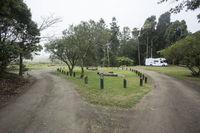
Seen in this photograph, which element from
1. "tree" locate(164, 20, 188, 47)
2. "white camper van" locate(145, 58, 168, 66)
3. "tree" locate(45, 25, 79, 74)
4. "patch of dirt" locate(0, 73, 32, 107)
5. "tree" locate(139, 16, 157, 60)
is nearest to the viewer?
"patch of dirt" locate(0, 73, 32, 107)

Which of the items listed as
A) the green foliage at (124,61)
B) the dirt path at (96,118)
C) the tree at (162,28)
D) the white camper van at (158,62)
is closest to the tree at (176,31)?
the tree at (162,28)

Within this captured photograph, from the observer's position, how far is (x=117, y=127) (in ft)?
16.8

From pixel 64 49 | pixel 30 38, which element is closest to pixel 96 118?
pixel 30 38

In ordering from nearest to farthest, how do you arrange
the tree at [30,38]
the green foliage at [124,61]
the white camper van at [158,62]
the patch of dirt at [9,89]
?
the patch of dirt at [9,89], the tree at [30,38], the white camper van at [158,62], the green foliage at [124,61]

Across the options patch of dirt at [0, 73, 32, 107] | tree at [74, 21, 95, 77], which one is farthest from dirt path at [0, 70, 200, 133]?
tree at [74, 21, 95, 77]

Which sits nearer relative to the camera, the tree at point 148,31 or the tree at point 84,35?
the tree at point 84,35

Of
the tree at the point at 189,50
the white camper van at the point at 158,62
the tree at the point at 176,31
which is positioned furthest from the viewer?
the white camper van at the point at 158,62

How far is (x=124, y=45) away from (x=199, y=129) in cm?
5672

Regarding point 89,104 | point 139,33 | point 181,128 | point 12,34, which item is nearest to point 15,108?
point 89,104

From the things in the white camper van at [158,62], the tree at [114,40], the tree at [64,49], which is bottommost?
the white camper van at [158,62]

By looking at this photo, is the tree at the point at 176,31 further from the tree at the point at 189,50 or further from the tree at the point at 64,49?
the tree at the point at 64,49

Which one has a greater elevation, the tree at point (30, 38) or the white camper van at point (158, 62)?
the tree at point (30, 38)

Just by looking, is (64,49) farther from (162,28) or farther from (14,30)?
(162,28)

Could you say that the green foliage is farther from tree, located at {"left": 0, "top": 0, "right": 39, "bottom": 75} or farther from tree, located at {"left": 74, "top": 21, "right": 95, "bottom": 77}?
tree, located at {"left": 0, "top": 0, "right": 39, "bottom": 75}
